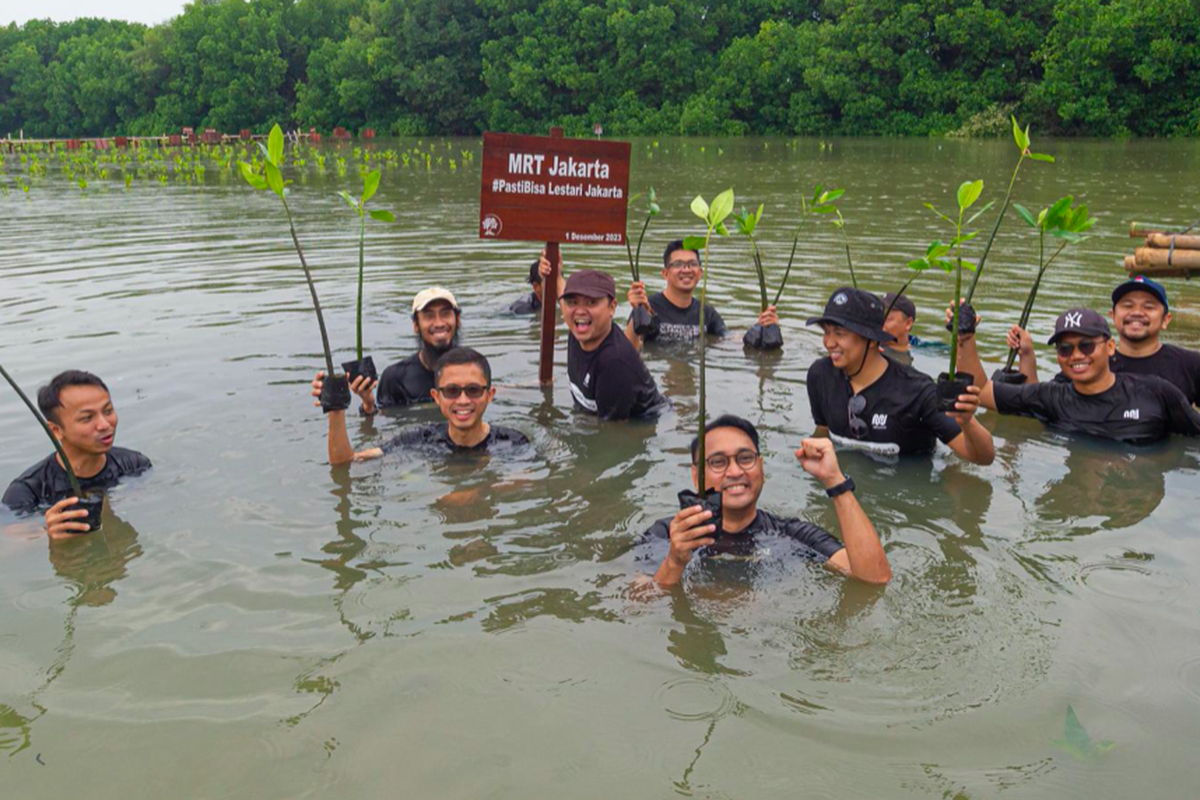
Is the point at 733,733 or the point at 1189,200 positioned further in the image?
the point at 1189,200

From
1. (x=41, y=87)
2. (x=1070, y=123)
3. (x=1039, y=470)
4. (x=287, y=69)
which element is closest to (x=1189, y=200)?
(x=1039, y=470)

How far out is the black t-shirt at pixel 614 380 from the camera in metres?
7.59

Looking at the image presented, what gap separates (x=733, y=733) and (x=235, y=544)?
10.3 ft

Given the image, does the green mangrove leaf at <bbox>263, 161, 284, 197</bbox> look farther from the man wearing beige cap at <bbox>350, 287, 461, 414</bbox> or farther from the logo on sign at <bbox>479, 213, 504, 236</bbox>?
A: the man wearing beige cap at <bbox>350, 287, 461, 414</bbox>

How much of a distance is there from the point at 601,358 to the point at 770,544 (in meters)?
2.82

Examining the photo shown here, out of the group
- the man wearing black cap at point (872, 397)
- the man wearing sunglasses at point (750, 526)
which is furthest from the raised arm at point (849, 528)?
the man wearing black cap at point (872, 397)

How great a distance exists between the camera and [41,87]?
78000 mm

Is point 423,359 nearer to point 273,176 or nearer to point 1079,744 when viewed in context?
point 273,176

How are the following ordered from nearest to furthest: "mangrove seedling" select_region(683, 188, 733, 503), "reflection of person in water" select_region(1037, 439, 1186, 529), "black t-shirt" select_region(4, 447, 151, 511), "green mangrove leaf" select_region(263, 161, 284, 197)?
"mangrove seedling" select_region(683, 188, 733, 503), "green mangrove leaf" select_region(263, 161, 284, 197), "reflection of person in water" select_region(1037, 439, 1186, 529), "black t-shirt" select_region(4, 447, 151, 511)

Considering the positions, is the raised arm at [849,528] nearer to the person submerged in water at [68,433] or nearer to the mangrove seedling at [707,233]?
the mangrove seedling at [707,233]

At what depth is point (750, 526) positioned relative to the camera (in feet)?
17.0

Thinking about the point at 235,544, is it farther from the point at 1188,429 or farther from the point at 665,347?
the point at 1188,429

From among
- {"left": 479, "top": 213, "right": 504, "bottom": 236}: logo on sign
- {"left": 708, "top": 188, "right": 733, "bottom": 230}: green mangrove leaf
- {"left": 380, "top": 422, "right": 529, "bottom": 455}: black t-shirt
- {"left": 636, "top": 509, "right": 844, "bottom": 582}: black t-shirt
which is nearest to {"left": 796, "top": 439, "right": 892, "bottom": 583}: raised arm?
Result: {"left": 636, "top": 509, "right": 844, "bottom": 582}: black t-shirt

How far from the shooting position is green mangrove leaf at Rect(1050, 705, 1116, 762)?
3.61 meters
